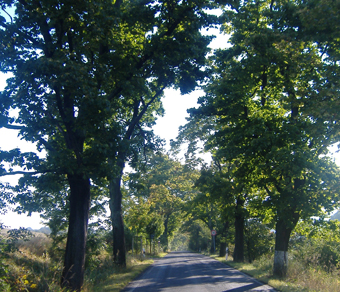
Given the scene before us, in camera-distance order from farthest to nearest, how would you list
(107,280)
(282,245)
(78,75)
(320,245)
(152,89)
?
1. (320,245)
2. (282,245)
3. (152,89)
4. (107,280)
5. (78,75)

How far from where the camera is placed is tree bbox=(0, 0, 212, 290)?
9188 millimetres

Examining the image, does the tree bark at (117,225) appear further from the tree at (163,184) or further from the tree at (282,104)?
the tree at (282,104)

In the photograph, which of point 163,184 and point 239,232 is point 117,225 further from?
point 163,184

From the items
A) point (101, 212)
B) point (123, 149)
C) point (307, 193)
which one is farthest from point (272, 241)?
point (123, 149)

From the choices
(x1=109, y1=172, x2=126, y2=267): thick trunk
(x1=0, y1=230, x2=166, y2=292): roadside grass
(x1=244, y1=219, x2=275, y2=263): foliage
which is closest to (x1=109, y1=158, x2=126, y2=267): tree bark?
(x1=109, y1=172, x2=126, y2=267): thick trunk

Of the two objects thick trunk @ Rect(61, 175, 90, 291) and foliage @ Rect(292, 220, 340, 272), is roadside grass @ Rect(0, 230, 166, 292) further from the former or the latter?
foliage @ Rect(292, 220, 340, 272)

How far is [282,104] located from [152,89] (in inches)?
252

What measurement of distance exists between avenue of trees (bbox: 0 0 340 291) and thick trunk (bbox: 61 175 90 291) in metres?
0.03

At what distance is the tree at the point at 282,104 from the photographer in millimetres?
12109

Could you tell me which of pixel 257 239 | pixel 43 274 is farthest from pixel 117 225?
pixel 257 239

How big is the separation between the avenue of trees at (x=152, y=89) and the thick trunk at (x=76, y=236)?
1.3 inches

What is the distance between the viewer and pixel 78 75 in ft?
29.3

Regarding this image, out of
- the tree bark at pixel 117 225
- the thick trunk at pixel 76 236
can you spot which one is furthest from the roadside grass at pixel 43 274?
the tree bark at pixel 117 225

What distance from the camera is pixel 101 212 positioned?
932 inches
